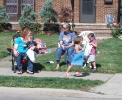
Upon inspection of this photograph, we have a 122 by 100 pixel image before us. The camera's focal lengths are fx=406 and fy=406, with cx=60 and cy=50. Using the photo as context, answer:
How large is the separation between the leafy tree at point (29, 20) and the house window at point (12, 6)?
1.75 m

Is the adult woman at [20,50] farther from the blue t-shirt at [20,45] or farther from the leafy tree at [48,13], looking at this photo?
the leafy tree at [48,13]

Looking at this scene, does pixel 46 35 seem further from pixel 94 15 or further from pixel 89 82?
pixel 89 82

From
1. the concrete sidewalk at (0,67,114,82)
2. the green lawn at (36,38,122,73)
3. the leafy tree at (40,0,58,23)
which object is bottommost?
the concrete sidewalk at (0,67,114,82)

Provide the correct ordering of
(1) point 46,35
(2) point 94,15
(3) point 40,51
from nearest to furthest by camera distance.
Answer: (3) point 40,51 < (1) point 46,35 < (2) point 94,15

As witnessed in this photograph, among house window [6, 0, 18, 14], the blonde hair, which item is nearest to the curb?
the blonde hair

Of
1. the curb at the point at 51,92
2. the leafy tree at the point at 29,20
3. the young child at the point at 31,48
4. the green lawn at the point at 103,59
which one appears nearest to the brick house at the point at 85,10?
the leafy tree at the point at 29,20

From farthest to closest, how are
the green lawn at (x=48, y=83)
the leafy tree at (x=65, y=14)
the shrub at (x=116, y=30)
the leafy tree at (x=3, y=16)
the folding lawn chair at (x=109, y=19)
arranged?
the leafy tree at (x=3, y=16)
the leafy tree at (x=65, y=14)
the folding lawn chair at (x=109, y=19)
the shrub at (x=116, y=30)
the green lawn at (x=48, y=83)

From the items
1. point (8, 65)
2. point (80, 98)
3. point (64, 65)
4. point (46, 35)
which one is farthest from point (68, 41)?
point (46, 35)

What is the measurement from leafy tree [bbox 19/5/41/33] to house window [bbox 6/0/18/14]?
1749mm

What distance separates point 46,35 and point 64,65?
9945 millimetres

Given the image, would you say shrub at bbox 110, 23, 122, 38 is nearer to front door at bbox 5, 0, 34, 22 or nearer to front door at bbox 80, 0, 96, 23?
front door at bbox 80, 0, 96, 23

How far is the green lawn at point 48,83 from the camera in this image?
384 inches

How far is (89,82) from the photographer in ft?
33.4

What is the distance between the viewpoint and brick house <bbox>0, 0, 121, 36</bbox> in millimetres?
23109
